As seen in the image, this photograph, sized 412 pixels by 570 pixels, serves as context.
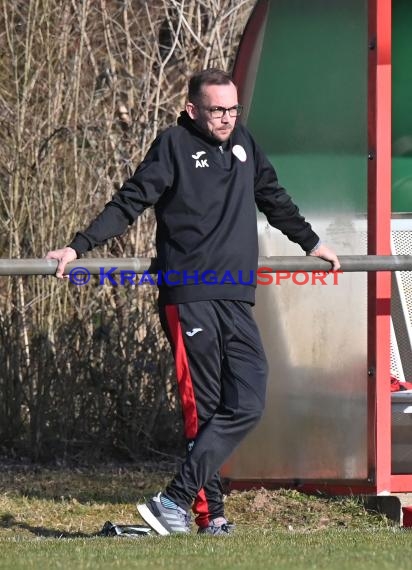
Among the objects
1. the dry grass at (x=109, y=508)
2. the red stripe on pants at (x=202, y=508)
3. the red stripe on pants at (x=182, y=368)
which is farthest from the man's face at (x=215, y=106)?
the dry grass at (x=109, y=508)

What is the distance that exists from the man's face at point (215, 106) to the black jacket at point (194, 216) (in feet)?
0.20

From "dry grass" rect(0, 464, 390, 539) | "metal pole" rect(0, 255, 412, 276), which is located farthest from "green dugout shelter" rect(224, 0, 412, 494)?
"metal pole" rect(0, 255, 412, 276)

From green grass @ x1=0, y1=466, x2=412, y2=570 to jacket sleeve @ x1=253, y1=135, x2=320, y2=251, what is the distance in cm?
138

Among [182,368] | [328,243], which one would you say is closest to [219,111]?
[182,368]

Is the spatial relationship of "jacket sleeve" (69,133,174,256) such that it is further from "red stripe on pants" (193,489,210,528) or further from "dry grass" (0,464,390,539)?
"dry grass" (0,464,390,539)

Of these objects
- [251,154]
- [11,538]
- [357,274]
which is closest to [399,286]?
[357,274]

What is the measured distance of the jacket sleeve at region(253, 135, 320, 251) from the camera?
6.39 meters

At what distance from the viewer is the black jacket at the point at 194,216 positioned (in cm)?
605

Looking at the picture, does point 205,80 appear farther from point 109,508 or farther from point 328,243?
point 109,508

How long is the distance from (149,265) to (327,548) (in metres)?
1.61

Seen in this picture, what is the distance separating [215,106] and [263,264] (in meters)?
0.85

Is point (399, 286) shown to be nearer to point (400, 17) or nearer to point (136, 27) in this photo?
point (400, 17)

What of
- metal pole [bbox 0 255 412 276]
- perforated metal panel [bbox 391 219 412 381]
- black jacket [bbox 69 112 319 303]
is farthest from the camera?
perforated metal panel [bbox 391 219 412 381]

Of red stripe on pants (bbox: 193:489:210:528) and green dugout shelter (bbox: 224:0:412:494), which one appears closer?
red stripe on pants (bbox: 193:489:210:528)
